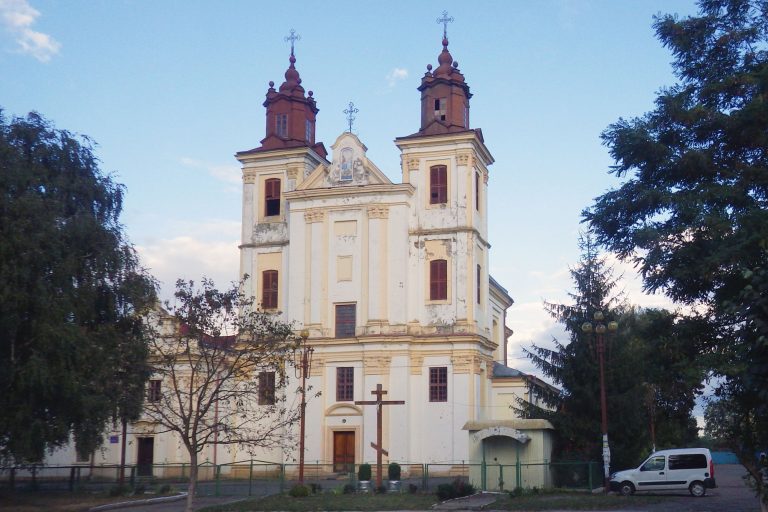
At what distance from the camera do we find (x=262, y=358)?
26.3 m

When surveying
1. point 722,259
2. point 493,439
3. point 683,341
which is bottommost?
point 493,439

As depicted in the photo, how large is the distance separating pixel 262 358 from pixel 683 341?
12.0m

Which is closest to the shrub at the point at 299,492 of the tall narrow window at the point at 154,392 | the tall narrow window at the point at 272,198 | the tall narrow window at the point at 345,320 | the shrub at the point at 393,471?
the tall narrow window at the point at 154,392

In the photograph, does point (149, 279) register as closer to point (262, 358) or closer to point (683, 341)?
point (262, 358)

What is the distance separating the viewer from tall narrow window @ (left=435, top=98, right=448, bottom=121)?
50406 millimetres

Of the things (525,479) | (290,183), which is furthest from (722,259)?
(290,183)

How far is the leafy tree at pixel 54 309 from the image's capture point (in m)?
27.8

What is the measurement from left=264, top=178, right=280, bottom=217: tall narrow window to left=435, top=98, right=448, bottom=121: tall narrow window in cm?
999

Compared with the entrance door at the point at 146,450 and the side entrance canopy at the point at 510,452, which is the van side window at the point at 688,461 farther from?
the entrance door at the point at 146,450

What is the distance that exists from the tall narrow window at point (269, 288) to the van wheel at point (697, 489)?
25.7m

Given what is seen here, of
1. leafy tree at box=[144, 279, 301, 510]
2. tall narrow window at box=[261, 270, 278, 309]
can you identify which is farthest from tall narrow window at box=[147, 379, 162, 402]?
tall narrow window at box=[261, 270, 278, 309]

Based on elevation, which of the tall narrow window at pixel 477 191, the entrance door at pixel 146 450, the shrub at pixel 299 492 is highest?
the tall narrow window at pixel 477 191

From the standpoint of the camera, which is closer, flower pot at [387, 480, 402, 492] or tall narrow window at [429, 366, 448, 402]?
flower pot at [387, 480, 402, 492]

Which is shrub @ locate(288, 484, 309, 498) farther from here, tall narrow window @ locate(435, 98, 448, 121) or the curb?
tall narrow window @ locate(435, 98, 448, 121)
